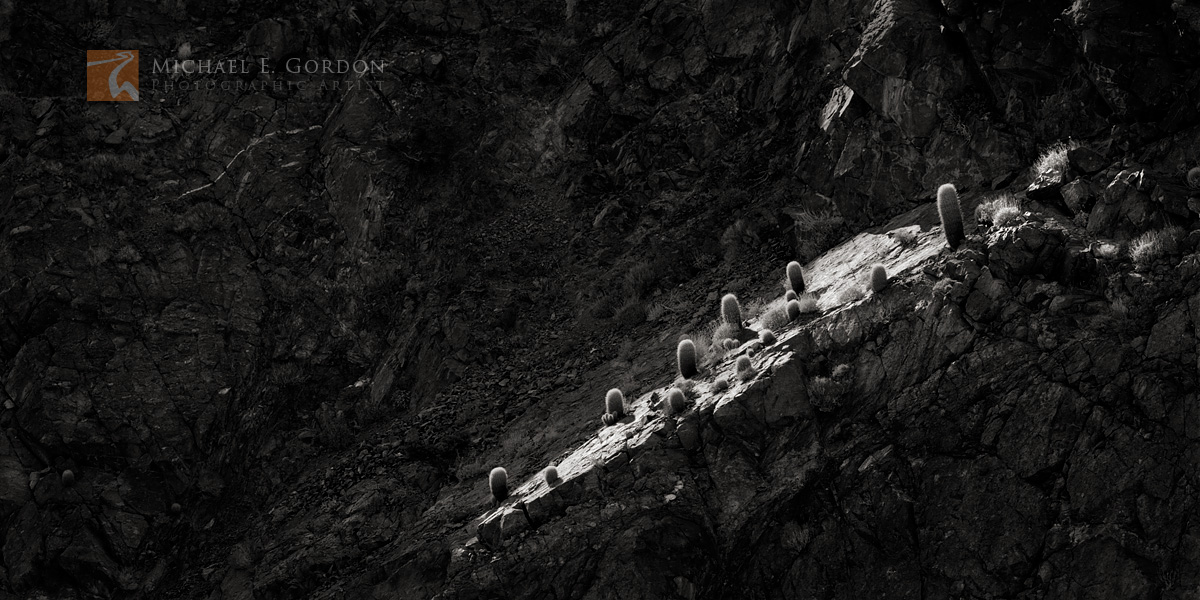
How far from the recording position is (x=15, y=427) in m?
20.1

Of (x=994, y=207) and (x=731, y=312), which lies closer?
(x=994, y=207)

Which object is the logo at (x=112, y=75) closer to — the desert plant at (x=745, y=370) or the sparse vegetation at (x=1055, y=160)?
the desert plant at (x=745, y=370)

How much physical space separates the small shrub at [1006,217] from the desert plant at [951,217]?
1.97 feet

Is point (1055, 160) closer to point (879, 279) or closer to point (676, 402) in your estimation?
point (879, 279)

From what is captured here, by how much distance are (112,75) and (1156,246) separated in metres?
25.7

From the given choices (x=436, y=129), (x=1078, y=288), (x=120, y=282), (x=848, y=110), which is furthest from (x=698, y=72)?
(x=120, y=282)

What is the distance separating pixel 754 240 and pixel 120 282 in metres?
15.7

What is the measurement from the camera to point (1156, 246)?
13273mm

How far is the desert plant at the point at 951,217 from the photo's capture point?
14547 millimetres

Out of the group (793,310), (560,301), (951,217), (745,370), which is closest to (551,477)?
(745,370)

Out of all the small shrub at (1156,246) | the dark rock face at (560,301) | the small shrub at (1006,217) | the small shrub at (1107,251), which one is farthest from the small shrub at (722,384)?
the small shrub at (1156,246)

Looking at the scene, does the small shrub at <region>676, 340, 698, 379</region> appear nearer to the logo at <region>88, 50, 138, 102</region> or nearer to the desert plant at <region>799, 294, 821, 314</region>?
the desert plant at <region>799, 294, 821, 314</region>

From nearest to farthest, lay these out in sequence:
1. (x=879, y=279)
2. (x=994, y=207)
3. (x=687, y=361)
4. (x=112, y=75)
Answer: (x=879, y=279) < (x=994, y=207) < (x=687, y=361) < (x=112, y=75)

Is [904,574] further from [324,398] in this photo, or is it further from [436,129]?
[436,129]
